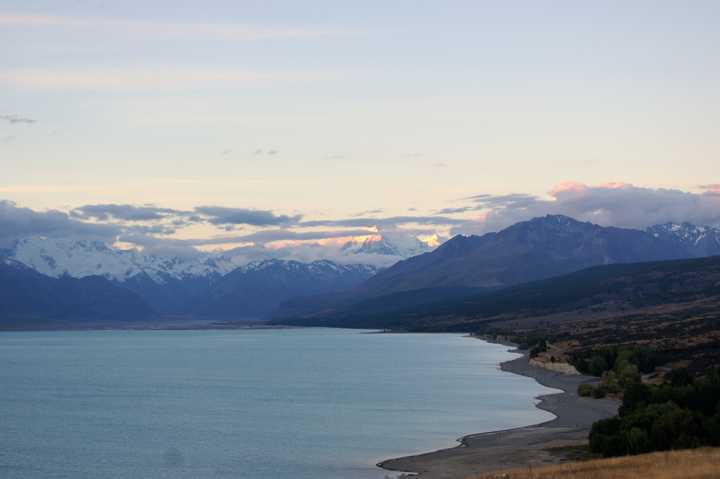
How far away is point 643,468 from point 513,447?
72.9 ft

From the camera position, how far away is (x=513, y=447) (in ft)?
245

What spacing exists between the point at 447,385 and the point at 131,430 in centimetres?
5366

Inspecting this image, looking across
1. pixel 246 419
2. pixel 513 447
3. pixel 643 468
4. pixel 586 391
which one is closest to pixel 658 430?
pixel 513 447

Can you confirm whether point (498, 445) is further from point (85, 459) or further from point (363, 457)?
point (85, 459)

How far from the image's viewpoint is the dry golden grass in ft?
163

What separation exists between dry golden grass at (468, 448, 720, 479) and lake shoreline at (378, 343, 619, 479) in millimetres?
8521

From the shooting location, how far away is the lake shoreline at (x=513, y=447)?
6644 cm

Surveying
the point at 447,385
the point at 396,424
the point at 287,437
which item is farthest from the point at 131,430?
the point at 447,385

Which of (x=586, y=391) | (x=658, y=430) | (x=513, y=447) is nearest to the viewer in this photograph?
(x=658, y=430)

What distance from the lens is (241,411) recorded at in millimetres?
109312

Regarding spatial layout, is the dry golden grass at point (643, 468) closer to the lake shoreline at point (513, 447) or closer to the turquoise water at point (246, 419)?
the lake shoreline at point (513, 447)

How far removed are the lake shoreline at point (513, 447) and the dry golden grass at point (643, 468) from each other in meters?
8.52

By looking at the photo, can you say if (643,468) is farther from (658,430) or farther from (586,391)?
(586,391)

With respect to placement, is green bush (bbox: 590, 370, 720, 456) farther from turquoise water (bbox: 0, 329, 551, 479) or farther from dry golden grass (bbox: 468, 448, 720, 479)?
turquoise water (bbox: 0, 329, 551, 479)
